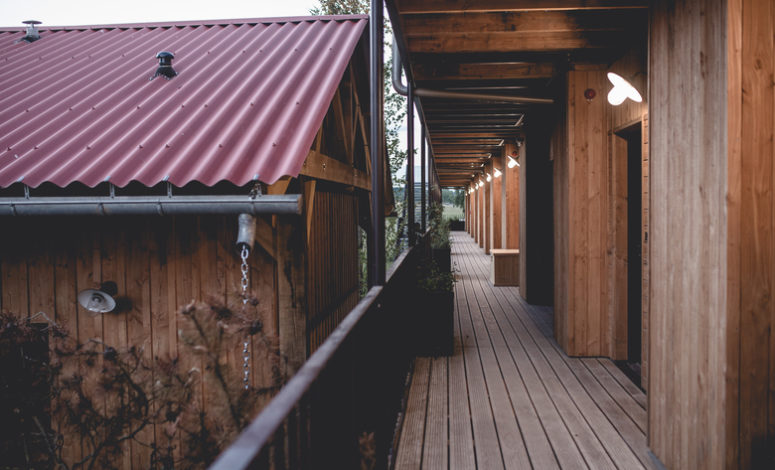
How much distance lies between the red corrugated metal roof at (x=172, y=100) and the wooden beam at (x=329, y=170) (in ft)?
0.93

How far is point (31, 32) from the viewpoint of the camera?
6891mm

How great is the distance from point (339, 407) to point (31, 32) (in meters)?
7.75

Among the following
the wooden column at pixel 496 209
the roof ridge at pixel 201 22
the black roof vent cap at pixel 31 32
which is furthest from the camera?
the wooden column at pixel 496 209

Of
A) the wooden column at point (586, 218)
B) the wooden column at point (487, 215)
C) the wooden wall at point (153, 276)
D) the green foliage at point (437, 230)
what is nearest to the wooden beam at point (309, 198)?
the wooden wall at point (153, 276)

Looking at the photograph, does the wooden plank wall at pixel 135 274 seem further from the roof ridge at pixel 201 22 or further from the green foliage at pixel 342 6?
the green foliage at pixel 342 6

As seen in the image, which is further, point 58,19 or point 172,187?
point 58,19

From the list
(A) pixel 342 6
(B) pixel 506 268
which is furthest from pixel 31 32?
(A) pixel 342 6

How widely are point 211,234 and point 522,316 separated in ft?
13.0

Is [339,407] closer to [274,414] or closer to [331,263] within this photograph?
[274,414]

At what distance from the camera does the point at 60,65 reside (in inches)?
233

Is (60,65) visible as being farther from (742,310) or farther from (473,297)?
(742,310)

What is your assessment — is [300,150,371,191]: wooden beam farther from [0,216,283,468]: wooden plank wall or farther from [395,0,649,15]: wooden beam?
[395,0,649,15]: wooden beam

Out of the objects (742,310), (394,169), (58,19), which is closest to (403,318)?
(742,310)

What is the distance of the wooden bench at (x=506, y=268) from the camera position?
28.8ft
